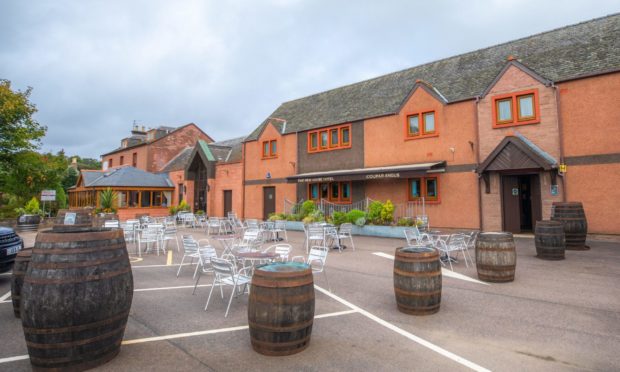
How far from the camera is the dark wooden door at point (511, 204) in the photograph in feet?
46.3

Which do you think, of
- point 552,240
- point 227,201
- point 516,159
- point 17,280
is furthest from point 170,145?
point 552,240

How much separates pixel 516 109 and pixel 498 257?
30.7ft

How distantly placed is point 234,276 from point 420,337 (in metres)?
2.74

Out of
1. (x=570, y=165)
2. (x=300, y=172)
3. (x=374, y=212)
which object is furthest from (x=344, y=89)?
(x=570, y=165)

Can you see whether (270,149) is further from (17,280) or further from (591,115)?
(17,280)

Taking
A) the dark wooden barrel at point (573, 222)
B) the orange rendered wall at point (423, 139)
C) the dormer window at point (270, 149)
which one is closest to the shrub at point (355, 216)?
the orange rendered wall at point (423, 139)

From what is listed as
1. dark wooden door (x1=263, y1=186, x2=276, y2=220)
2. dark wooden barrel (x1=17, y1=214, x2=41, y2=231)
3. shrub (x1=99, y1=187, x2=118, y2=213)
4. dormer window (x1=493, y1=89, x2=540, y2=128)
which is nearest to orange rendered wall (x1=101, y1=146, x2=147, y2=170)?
shrub (x1=99, y1=187, x2=118, y2=213)

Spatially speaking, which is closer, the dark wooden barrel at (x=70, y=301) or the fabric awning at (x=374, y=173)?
the dark wooden barrel at (x=70, y=301)

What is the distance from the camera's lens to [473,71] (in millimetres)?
16469

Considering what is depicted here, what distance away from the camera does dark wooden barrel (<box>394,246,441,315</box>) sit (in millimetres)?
5125

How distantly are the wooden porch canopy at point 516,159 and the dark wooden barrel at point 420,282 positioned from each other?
980cm

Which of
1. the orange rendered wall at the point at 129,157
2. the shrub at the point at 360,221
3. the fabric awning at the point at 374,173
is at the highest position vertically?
the orange rendered wall at the point at 129,157

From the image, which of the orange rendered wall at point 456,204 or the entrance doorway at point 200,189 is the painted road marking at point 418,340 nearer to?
the orange rendered wall at point 456,204

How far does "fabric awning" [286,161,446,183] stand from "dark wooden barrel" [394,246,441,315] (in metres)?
10.2
